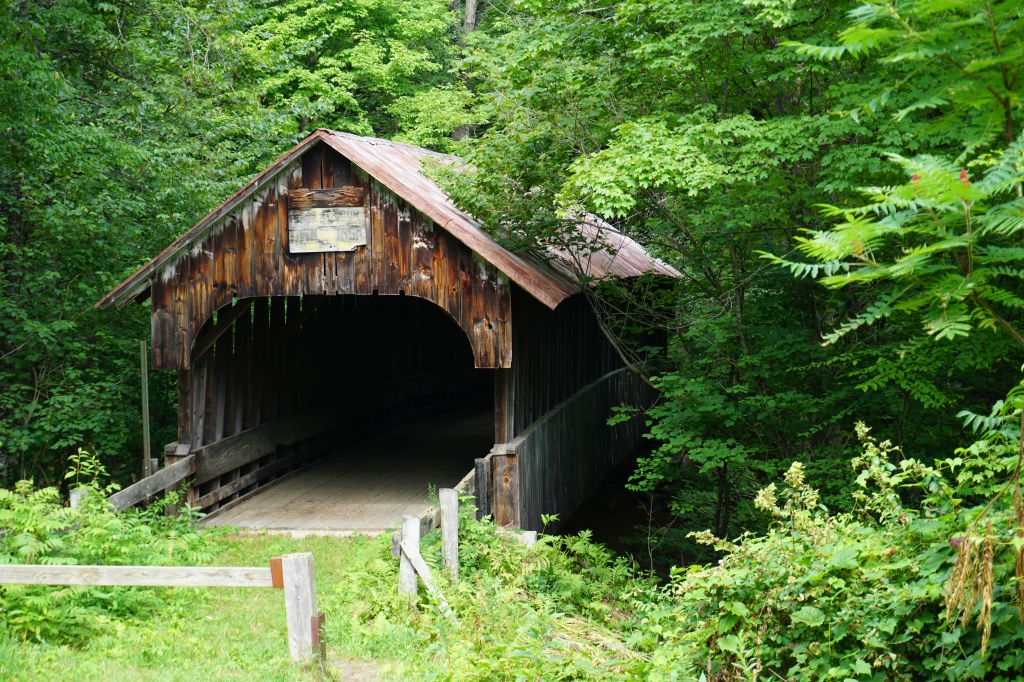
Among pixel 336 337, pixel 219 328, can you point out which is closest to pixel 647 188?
pixel 219 328

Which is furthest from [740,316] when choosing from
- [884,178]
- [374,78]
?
[374,78]

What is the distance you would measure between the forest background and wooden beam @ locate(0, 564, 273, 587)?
3545mm

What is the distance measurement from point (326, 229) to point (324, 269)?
420 millimetres

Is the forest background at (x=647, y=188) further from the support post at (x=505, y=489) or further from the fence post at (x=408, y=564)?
the fence post at (x=408, y=564)

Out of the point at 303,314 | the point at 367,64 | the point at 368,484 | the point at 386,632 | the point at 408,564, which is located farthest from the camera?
the point at 367,64

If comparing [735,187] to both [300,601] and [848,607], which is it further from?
[300,601]

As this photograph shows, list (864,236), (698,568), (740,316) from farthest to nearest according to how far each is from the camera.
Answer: (740,316) → (698,568) → (864,236)

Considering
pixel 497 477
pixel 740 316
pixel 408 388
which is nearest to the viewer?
pixel 497 477

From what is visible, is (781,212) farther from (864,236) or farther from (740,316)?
(864,236)

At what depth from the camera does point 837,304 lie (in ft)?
34.2

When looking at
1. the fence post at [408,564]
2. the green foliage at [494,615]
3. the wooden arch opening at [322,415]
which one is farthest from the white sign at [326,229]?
the fence post at [408,564]

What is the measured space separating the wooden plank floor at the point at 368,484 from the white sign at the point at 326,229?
2918 mm

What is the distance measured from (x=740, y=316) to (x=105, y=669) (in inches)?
284

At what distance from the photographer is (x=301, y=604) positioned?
5227 mm
